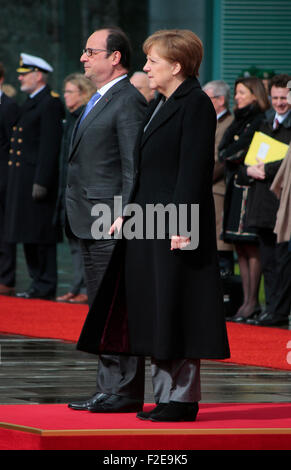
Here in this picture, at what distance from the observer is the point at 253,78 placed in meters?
9.40

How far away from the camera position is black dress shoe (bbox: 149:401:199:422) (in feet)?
16.0

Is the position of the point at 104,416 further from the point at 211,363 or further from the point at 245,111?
the point at 245,111

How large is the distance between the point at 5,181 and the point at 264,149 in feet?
11.3

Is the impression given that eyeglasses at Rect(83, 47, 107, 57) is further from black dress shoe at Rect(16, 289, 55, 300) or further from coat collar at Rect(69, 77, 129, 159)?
black dress shoe at Rect(16, 289, 55, 300)

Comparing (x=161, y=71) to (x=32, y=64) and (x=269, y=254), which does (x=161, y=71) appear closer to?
(x=269, y=254)

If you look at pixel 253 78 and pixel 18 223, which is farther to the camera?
pixel 18 223

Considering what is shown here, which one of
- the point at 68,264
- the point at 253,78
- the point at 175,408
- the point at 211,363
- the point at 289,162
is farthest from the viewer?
the point at 68,264

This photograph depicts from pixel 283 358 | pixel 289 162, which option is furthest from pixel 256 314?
pixel 283 358

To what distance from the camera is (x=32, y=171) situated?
11.2m

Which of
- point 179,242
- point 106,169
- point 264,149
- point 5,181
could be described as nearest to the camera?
point 179,242

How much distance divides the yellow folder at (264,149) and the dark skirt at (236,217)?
29 centimetres

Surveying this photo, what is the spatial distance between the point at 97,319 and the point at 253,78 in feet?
15.6

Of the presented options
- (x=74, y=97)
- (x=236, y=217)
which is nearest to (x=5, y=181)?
(x=74, y=97)

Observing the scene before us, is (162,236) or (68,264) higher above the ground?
(162,236)
